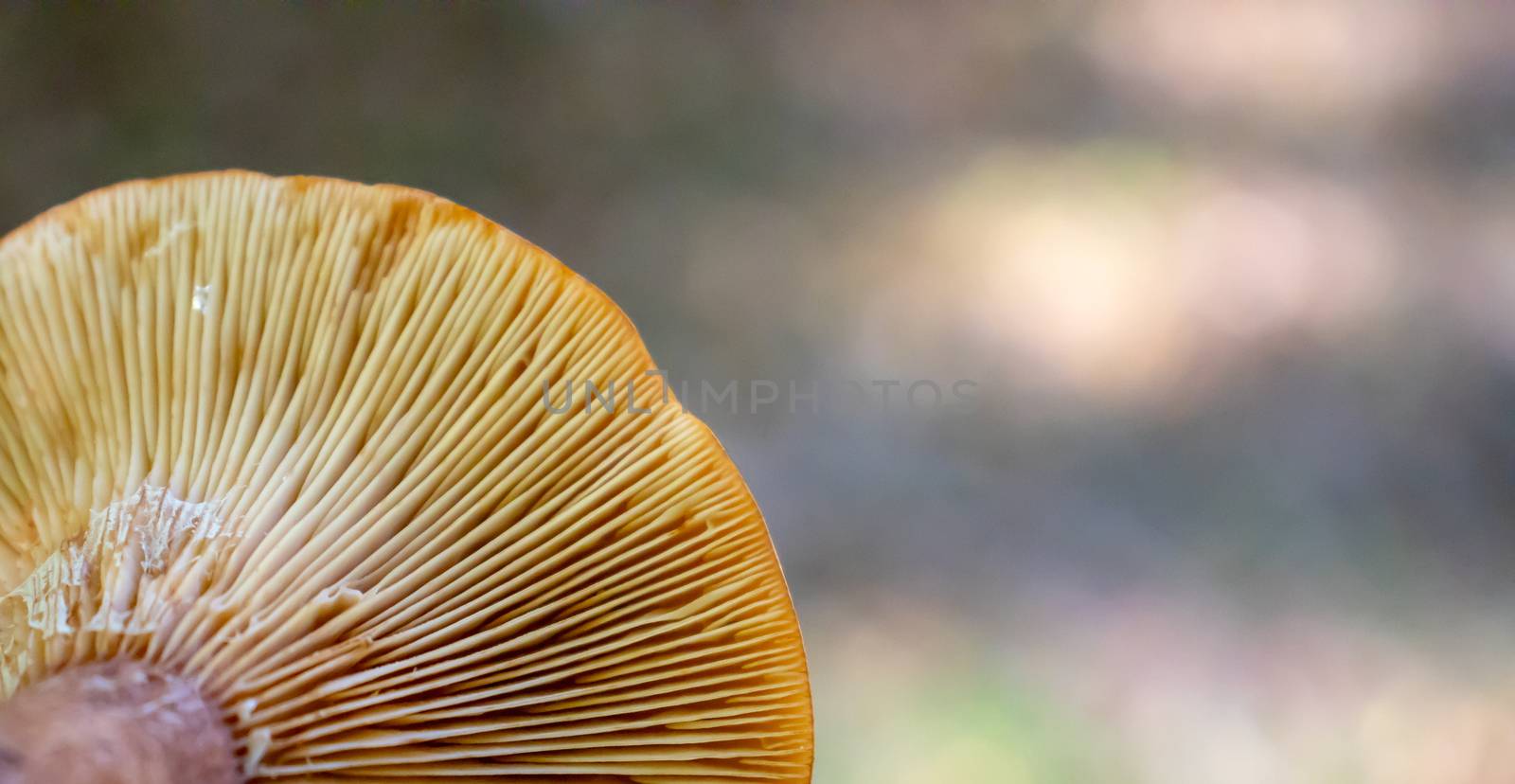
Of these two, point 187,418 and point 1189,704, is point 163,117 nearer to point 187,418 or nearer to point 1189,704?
point 187,418

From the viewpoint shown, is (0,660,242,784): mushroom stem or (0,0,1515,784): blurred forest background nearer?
(0,660,242,784): mushroom stem

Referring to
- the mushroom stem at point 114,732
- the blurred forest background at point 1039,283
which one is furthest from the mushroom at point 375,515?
the blurred forest background at point 1039,283

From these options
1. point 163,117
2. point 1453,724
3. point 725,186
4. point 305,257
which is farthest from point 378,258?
point 1453,724

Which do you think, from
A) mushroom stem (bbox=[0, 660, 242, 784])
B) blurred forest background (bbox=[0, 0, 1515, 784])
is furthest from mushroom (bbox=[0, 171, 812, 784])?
blurred forest background (bbox=[0, 0, 1515, 784])

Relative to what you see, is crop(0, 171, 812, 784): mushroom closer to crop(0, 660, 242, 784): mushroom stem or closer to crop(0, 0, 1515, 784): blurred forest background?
crop(0, 660, 242, 784): mushroom stem

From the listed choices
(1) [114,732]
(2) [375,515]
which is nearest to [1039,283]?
(2) [375,515]

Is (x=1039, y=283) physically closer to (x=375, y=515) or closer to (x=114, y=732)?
(x=375, y=515)
